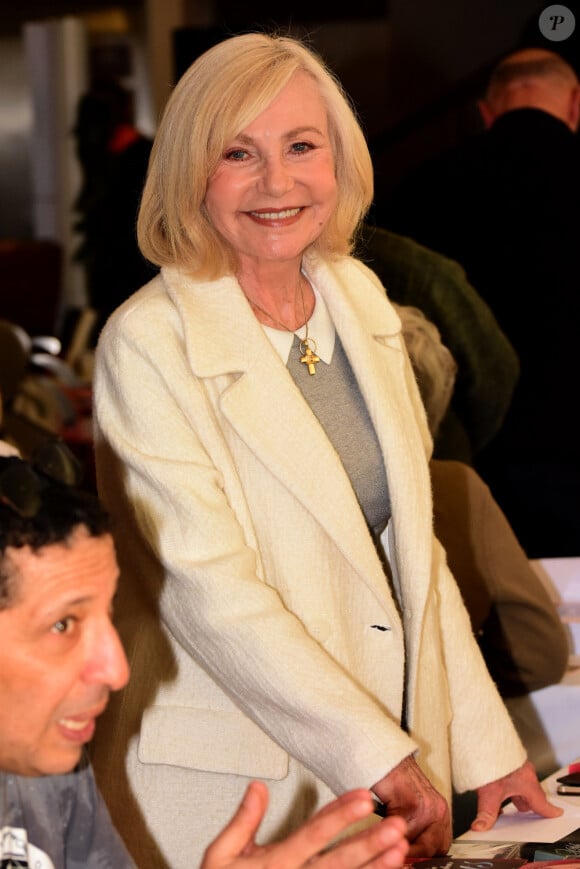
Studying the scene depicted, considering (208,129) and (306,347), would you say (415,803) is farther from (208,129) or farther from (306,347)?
(208,129)

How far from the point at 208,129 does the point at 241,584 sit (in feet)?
1.73

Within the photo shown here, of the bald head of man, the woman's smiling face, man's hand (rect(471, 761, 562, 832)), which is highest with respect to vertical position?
the woman's smiling face

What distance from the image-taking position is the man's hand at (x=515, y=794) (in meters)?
1.76

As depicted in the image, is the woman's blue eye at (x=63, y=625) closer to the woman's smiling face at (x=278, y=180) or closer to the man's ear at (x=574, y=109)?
the woman's smiling face at (x=278, y=180)

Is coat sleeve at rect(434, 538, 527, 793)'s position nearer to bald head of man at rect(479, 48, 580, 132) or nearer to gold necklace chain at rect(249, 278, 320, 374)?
gold necklace chain at rect(249, 278, 320, 374)

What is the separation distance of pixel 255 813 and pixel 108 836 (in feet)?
0.65

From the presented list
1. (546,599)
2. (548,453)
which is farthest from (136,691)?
(548,453)

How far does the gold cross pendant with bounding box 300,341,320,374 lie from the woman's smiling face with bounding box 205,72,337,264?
0.12m

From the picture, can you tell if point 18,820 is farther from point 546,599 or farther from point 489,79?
point 489,79

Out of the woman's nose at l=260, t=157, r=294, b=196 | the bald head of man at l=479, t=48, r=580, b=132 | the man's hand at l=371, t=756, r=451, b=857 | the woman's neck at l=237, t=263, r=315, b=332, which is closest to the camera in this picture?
the man's hand at l=371, t=756, r=451, b=857

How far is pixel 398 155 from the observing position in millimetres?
3420

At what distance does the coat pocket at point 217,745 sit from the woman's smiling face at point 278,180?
56 centimetres

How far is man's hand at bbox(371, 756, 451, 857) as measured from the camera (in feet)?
4.98

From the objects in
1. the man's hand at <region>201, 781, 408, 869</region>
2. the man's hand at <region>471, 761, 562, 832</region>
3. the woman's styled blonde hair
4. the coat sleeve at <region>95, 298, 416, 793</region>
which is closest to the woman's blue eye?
the man's hand at <region>201, 781, 408, 869</region>
